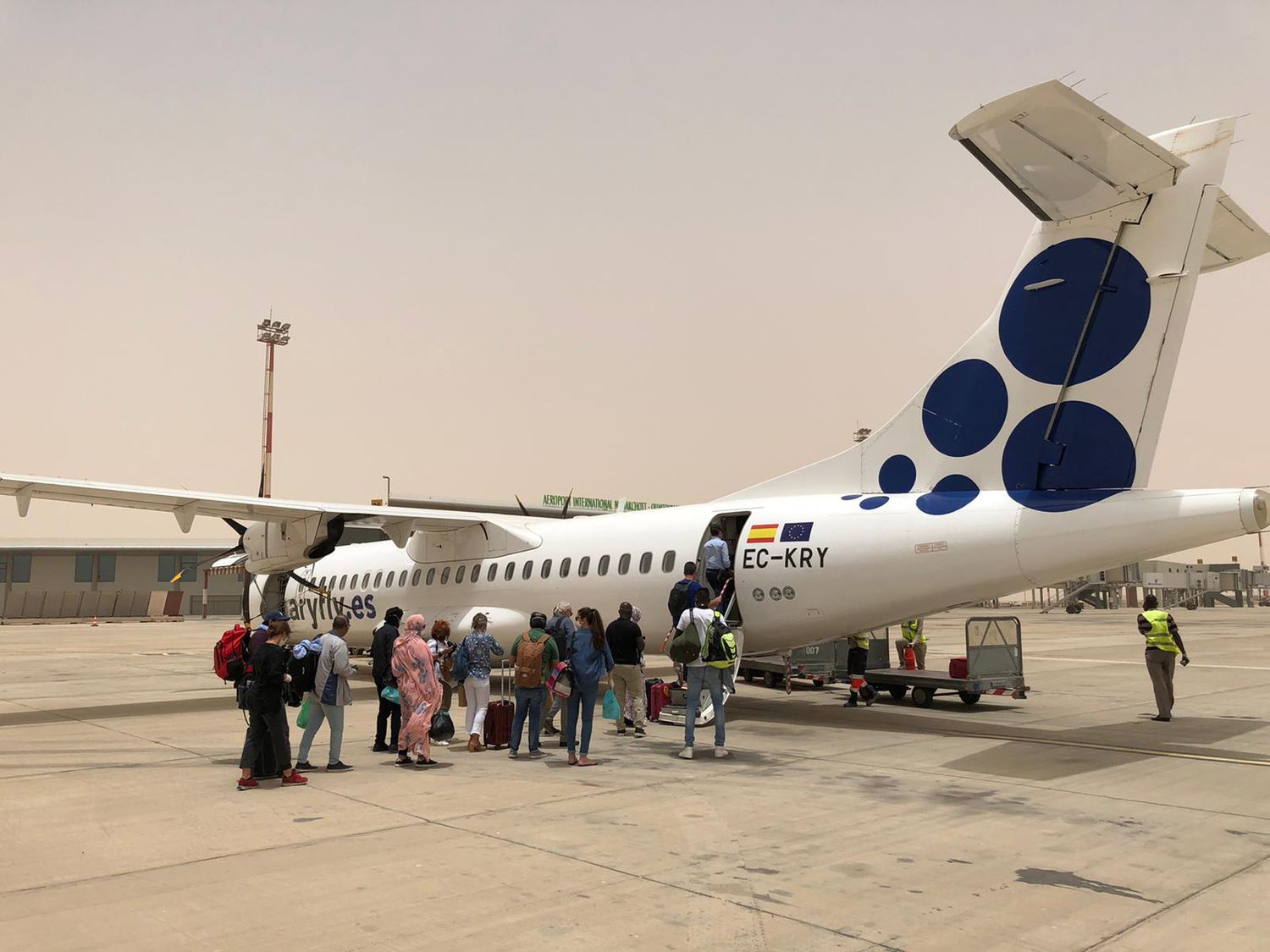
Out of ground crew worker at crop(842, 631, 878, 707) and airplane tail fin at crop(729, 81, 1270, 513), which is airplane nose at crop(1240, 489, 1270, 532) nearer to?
airplane tail fin at crop(729, 81, 1270, 513)

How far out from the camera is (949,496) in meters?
12.1

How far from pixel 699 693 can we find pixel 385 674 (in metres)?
3.76

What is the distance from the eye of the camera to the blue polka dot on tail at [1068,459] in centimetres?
1066

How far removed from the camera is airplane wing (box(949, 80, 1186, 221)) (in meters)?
9.02

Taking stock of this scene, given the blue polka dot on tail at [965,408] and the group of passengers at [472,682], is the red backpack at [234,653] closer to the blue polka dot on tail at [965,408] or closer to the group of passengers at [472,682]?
the group of passengers at [472,682]

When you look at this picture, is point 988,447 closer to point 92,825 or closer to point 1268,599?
point 92,825

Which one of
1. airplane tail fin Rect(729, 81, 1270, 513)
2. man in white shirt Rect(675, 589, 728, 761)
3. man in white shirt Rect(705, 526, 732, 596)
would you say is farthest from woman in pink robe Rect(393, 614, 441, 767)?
airplane tail fin Rect(729, 81, 1270, 513)

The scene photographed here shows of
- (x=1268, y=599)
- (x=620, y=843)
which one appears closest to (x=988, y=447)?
(x=620, y=843)

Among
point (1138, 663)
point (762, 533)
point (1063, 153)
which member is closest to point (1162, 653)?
point (762, 533)

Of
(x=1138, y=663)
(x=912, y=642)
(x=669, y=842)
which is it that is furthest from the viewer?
(x=1138, y=663)

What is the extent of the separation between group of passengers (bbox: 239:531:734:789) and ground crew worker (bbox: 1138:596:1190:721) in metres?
6.63

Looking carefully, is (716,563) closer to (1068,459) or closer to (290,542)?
(1068,459)

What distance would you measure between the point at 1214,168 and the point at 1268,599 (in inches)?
3945

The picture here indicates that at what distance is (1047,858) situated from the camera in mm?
6477
